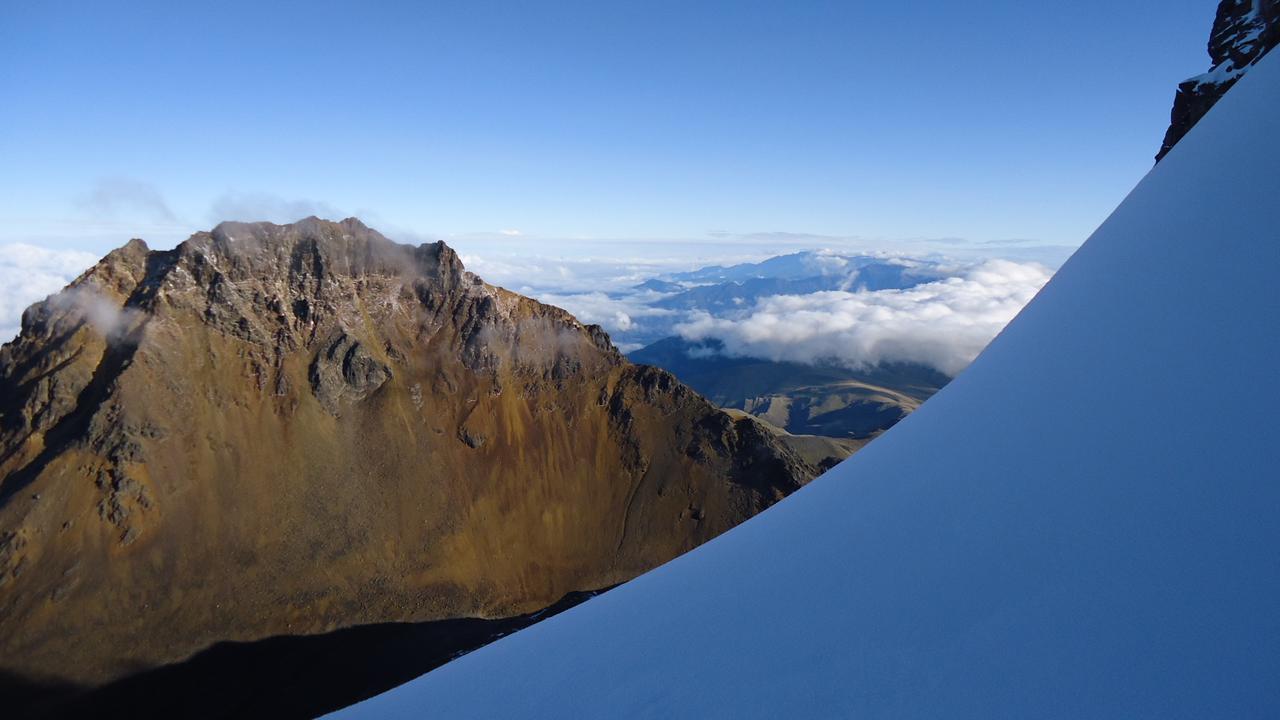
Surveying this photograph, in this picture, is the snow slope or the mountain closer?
the snow slope

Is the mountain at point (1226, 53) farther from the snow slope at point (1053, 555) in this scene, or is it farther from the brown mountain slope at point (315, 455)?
the brown mountain slope at point (315, 455)

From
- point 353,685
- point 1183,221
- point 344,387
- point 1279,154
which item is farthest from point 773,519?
point 344,387

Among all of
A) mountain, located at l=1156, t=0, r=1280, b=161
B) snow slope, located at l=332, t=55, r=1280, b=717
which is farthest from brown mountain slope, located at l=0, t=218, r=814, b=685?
snow slope, located at l=332, t=55, r=1280, b=717

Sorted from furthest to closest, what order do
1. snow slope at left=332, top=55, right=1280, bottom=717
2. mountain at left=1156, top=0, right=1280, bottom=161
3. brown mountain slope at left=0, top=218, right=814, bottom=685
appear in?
1. brown mountain slope at left=0, top=218, right=814, bottom=685
2. mountain at left=1156, top=0, right=1280, bottom=161
3. snow slope at left=332, top=55, right=1280, bottom=717

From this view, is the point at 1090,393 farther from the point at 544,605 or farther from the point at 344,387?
the point at 344,387

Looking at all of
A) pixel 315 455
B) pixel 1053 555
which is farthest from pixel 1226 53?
pixel 315 455

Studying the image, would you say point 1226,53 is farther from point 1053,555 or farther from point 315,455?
point 315,455

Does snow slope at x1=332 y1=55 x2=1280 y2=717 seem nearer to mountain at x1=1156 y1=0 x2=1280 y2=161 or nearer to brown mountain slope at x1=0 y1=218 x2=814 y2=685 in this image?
mountain at x1=1156 y1=0 x2=1280 y2=161
